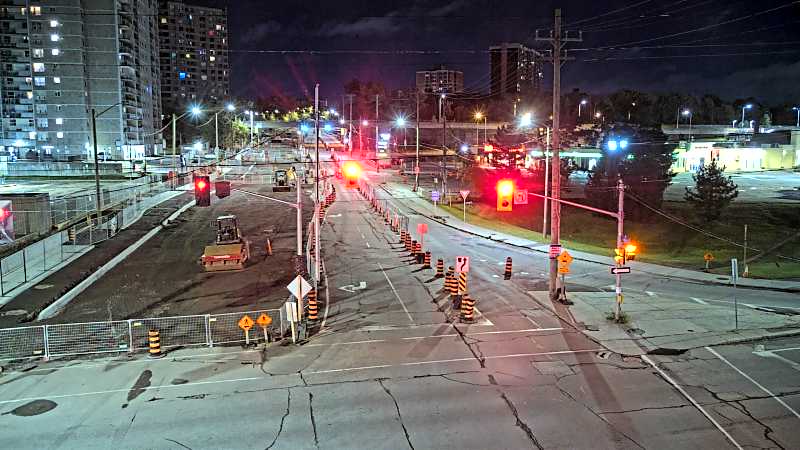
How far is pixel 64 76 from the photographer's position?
10544 centimetres

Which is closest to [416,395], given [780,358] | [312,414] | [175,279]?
[312,414]

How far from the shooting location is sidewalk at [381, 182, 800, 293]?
31.7m

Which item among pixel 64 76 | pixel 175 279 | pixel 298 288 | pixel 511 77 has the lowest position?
pixel 175 279

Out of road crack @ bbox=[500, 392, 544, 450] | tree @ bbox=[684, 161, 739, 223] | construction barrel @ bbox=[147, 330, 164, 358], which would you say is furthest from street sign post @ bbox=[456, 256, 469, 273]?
tree @ bbox=[684, 161, 739, 223]

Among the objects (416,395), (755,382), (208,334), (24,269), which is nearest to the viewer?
(416,395)

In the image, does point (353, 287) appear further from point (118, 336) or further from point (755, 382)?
point (755, 382)

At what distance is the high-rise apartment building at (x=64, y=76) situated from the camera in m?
103

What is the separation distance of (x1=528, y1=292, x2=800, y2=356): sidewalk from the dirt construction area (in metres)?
13.5

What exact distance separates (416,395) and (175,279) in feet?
65.6

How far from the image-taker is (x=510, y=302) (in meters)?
27.6

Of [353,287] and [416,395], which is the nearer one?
[416,395]

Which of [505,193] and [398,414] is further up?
[505,193]

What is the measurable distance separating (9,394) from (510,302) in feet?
62.1

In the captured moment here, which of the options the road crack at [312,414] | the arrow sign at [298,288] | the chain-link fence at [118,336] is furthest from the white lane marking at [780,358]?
the chain-link fence at [118,336]
